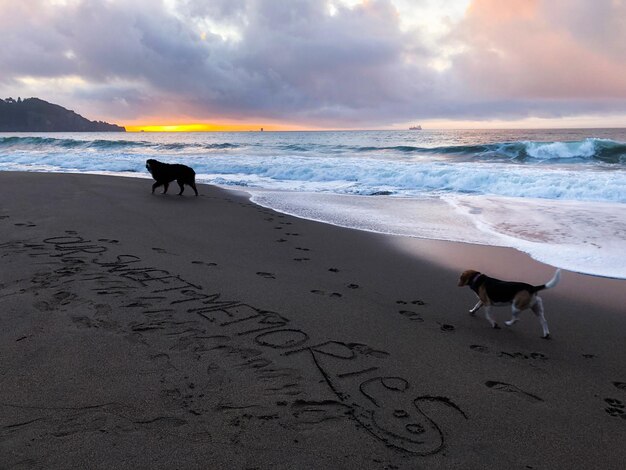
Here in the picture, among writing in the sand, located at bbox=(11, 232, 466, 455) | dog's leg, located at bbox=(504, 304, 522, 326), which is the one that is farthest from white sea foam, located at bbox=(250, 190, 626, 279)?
writing in the sand, located at bbox=(11, 232, 466, 455)

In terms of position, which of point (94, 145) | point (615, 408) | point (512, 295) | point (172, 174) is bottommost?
point (615, 408)

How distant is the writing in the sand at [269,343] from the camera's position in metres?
2.41

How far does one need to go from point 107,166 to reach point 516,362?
69.0 ft

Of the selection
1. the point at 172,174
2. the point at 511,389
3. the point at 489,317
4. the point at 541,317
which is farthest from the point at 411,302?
the point at 172,174

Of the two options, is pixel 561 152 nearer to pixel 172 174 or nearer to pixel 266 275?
pixel 172 174

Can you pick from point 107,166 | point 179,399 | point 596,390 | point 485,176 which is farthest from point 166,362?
point 107,166

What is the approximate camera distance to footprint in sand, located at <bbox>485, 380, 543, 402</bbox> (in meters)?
2.73

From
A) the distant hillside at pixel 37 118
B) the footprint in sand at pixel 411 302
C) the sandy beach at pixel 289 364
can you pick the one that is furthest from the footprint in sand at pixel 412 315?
the distant hillside at pixel 37 118

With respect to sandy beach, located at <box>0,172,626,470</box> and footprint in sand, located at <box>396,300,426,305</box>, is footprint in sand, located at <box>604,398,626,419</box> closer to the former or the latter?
sandy beach, located at <box>0,172,626,470</box>

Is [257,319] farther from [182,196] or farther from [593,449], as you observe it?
[182,196]

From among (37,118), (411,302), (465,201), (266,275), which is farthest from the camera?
(37,118)

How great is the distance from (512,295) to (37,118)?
560 ft

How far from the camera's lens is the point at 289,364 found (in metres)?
2.93

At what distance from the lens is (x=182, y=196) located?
1084 cm
